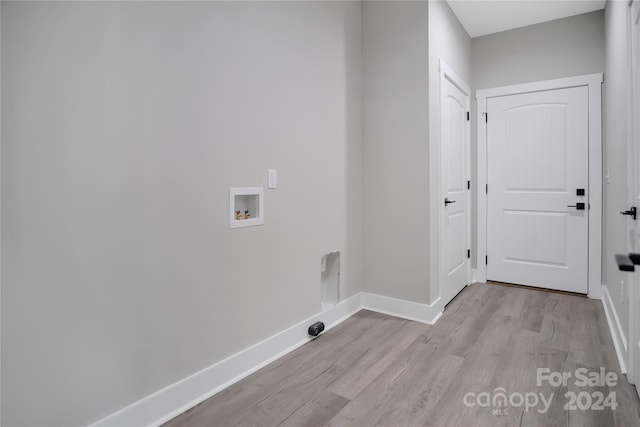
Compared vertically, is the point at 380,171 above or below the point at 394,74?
below

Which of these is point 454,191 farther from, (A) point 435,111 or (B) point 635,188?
(B) point 635,188

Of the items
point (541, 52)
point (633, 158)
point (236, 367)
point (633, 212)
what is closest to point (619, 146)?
point (633, 158)

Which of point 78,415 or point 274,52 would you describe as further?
point 274,52

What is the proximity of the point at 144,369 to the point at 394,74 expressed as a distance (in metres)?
2.73

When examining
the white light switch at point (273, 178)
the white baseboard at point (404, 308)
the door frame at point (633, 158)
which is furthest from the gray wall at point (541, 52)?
the white light switch at point (273, 178)

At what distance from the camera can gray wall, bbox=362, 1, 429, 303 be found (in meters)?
2.75

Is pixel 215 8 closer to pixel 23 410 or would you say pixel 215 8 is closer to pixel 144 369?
pixel 144 369

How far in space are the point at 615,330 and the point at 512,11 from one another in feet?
9.67

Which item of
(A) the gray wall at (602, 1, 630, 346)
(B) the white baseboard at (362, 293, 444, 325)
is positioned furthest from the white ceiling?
(B) the white baseboard at (362, 293, 444, 325)

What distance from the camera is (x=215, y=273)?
1818 millimetres

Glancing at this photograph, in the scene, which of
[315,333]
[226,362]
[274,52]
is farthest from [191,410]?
[274,52]

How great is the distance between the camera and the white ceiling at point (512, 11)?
3.12 metres

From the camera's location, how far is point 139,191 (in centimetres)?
149

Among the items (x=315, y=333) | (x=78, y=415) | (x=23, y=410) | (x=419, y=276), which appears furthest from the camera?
(x=419, y=276)
